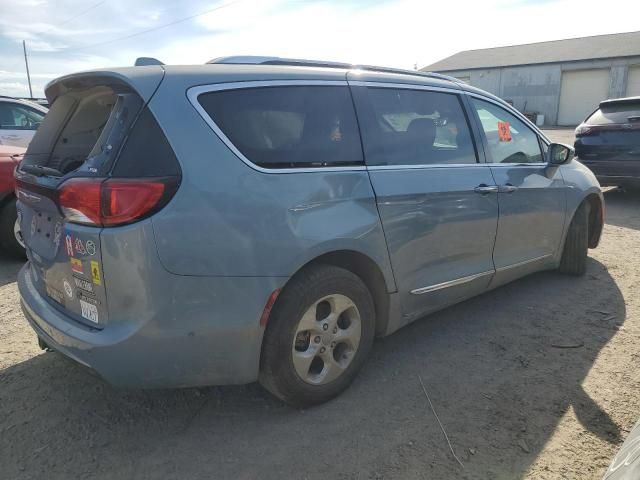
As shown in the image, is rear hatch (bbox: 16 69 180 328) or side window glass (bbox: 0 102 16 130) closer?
rear hatch (bbox: 16 69 180 328)

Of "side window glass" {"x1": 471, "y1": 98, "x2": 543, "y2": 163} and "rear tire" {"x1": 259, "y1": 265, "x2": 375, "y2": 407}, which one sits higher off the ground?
"side window glass" {"x1": 471, "y1": 98, "x2": 543, "y2": 163}

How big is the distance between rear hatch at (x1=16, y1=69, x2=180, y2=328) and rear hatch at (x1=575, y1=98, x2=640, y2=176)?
7814 mm

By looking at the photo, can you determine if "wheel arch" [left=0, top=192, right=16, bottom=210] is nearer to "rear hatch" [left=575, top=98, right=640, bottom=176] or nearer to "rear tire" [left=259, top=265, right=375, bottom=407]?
"rear tire" [left=259, top=265, right=375, bottom=407]

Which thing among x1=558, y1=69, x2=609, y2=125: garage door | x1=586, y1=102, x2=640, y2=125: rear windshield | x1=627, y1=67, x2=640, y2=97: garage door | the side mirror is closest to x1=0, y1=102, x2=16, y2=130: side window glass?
the side mirror

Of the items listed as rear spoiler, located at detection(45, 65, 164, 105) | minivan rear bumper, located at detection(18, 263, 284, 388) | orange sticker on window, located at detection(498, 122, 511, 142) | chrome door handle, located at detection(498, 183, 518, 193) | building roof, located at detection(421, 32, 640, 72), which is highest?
building roof, located at detection(421, 32, 640, 72)

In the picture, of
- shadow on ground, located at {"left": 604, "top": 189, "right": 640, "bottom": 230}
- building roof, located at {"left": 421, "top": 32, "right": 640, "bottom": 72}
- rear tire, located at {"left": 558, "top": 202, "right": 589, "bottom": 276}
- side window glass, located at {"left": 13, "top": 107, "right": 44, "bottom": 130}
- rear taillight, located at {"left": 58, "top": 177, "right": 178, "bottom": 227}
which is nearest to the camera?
rear taillight, located at {"left": 58, "top": 177, "right": 178, "bottom": 227}

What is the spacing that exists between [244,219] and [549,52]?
3962 centimetres

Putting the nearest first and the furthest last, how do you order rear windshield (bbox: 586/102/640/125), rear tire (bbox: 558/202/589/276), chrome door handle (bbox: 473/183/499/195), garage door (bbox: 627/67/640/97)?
chrome door handle (bbox: 473/183/499/195), rear tire (bbox: 558/202/589/276), rear windshield (bbox: 586/102/640/125), garage door (bbox: 627/67/640/97)

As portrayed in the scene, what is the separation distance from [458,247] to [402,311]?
2.04 feet

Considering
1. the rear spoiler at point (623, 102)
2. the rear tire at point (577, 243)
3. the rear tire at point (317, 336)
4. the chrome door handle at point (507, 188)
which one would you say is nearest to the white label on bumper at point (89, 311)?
the rear tire at point (317, 336)

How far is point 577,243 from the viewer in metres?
4.66

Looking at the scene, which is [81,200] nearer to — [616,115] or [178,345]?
[178,345]

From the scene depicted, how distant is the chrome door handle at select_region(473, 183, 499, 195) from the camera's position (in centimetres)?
343

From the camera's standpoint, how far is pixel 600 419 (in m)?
2.66
